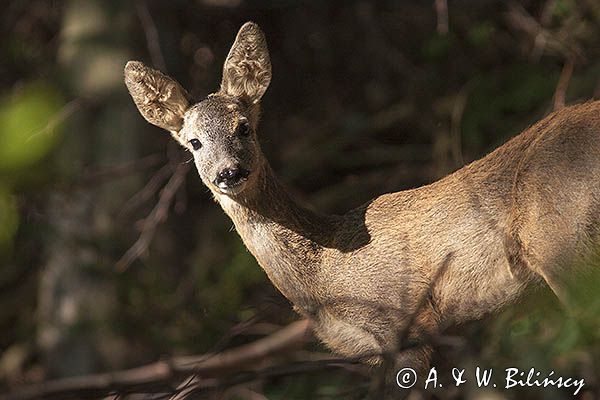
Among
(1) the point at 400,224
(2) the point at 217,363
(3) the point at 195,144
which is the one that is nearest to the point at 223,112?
(3) the point at 195,144

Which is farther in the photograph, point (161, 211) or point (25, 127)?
point (161, 211)

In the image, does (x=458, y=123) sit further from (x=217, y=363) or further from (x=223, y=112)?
(x=223, y=112)

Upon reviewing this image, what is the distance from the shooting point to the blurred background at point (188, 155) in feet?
18.8

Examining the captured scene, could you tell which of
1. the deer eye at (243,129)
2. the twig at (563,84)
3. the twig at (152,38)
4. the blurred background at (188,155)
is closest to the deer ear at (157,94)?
the deer eye at (243,129)

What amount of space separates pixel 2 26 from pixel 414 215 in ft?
14.1

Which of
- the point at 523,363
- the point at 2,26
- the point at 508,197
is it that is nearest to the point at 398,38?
the point at 2,26

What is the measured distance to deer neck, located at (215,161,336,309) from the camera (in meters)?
3.71

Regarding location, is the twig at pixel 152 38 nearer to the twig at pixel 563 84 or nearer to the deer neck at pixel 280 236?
the deer neck at pixel 280 236

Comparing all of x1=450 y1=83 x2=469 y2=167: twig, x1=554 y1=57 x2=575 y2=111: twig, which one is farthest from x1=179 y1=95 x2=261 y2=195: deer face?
x1=450 y1=83 x2=469 y2=167: twig

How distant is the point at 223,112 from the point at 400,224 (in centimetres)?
79

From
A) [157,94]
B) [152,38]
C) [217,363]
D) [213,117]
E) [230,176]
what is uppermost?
[152,38]

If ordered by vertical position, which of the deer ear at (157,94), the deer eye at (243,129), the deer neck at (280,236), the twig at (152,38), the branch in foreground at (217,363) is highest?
the twig at (152,38)

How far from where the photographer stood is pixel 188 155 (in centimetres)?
522

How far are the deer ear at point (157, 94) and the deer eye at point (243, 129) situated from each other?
287 millimetres
